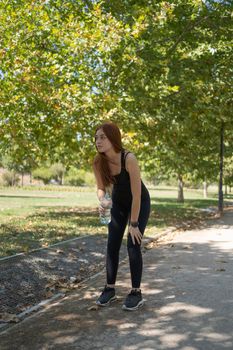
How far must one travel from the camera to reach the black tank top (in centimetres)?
460

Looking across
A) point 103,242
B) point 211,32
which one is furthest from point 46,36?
point 103,242

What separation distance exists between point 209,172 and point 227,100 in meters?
8.58

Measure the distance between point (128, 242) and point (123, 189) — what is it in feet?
1.95

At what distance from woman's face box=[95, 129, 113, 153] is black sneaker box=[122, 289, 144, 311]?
1588mm

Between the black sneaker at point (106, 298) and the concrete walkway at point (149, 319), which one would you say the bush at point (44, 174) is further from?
the black sneaker at point (106, 298)

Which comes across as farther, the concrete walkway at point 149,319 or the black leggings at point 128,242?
the black leggings at point 128,242

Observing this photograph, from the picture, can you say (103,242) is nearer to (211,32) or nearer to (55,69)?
(55,69)

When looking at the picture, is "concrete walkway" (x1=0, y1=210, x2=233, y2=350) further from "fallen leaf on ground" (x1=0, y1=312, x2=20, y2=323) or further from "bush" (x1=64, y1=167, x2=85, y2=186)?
"bush" (x1=64, y1=167, x2=85, y2=186)

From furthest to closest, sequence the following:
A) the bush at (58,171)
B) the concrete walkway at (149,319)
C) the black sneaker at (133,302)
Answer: the bush at (58,171), the black sneaker at (133,302), the concrete walkway at (149,319)

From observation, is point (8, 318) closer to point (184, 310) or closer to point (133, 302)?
point (133, 302)

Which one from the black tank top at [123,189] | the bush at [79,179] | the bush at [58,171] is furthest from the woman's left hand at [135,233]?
the bush at [58,171]

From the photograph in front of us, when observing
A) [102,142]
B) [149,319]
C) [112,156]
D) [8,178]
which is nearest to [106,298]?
[149,319]

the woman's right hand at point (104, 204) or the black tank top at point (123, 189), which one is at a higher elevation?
the black tank top at point (123, 189)

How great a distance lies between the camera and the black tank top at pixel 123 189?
4602 millimetres
